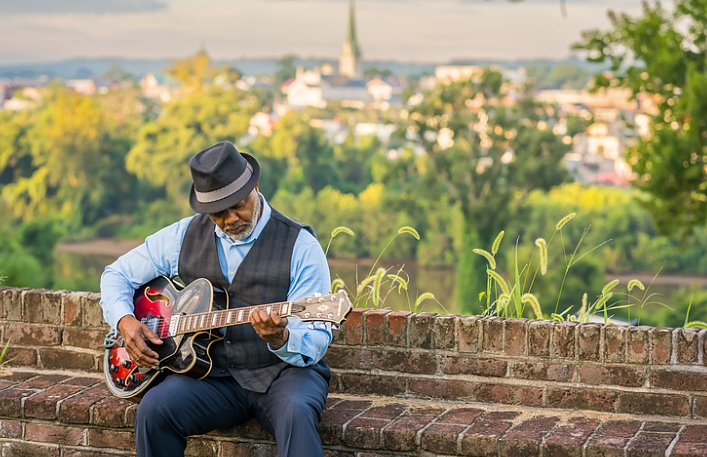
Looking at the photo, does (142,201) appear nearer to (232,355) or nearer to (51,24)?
(51,24)

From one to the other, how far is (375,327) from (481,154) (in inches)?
A: 1810

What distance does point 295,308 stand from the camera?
2697 mm

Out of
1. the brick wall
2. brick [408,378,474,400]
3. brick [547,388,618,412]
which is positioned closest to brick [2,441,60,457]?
the brick wall

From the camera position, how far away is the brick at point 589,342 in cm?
312

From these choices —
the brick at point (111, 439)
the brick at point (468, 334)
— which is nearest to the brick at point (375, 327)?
the brick at point (468, 334)

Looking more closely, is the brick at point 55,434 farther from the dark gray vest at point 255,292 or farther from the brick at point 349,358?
the brick at point 349,358

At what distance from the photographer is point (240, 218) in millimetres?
2979

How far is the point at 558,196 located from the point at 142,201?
88.7ft

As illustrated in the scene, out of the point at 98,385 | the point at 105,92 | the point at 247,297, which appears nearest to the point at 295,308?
the point at 247,297

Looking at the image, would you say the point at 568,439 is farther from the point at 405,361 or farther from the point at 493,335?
the point at 405,361

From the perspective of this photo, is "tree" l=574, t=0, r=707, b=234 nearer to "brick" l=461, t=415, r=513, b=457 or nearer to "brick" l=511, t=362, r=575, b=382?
"brick" l=511, t=362, r=575, b=382

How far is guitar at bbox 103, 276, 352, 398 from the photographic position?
268 centimetres

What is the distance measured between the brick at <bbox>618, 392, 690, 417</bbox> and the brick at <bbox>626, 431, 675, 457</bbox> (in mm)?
166

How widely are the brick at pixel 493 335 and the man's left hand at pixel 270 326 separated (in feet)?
2.52
